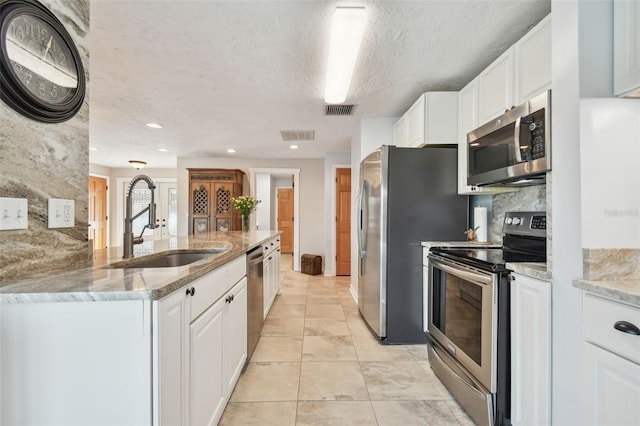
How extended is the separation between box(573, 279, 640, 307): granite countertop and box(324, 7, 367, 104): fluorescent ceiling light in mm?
1611

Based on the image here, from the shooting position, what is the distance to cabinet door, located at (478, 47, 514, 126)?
1855mm

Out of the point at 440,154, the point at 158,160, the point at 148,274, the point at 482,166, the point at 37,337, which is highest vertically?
the point at 158,160

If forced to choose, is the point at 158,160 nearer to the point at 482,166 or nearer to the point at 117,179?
the point at 117,179

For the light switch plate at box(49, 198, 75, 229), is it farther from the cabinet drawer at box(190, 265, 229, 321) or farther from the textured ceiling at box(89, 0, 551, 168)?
the textured ceiling at box(89, 0, 551, 168)

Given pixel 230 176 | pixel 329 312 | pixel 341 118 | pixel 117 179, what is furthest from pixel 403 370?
pixel 117 179

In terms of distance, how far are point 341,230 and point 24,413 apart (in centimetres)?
463

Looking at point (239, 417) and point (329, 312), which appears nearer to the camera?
point (239, 417)

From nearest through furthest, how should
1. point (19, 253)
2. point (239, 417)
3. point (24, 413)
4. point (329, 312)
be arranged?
point (24, 413), point (19, 253), point (239, 417), point (329, 312)

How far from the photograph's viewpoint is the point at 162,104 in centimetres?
315

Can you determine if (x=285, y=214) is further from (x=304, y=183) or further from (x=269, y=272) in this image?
(x=269, y=272)

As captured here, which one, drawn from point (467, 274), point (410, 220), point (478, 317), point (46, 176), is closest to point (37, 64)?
point (46, 176)

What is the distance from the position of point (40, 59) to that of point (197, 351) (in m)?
1.31

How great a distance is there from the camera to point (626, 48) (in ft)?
3.60

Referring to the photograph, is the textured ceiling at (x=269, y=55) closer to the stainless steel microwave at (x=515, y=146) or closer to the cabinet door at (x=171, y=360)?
the stainless steel microwave at (x=515, y=146)
